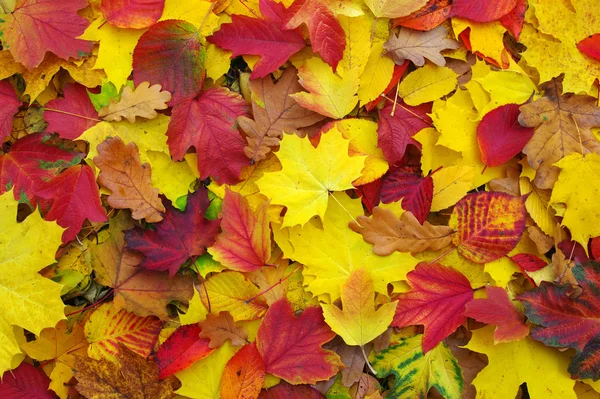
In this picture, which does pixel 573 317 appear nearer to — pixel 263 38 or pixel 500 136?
pixel 500 136

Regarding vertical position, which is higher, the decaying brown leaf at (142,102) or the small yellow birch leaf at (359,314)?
the decaying brown leaf at (142,102)

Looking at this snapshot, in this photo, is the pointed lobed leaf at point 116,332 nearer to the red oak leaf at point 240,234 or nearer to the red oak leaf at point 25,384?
the red oak leaf at point 25,384

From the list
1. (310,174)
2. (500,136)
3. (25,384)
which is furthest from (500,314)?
(25,384)

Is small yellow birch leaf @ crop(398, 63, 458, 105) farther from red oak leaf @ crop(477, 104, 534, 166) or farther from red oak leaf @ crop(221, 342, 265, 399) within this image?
red oak leaf @ crop(221, 342, 265, 399)

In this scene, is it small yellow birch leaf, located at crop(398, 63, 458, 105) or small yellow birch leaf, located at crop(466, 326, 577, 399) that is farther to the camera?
small yellow birch leaf, located at crop(398, 63, 458, 105)

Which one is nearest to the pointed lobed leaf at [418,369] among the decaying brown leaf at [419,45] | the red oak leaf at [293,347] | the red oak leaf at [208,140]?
the red oak leaf at [293,347]

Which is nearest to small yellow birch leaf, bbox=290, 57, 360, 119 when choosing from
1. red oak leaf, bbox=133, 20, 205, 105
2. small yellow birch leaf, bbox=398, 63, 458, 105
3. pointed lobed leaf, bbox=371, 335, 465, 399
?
small yellow birch leaf, bbox=398, 63, 458, 105

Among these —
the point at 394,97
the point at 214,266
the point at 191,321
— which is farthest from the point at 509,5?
the point at 191,321
